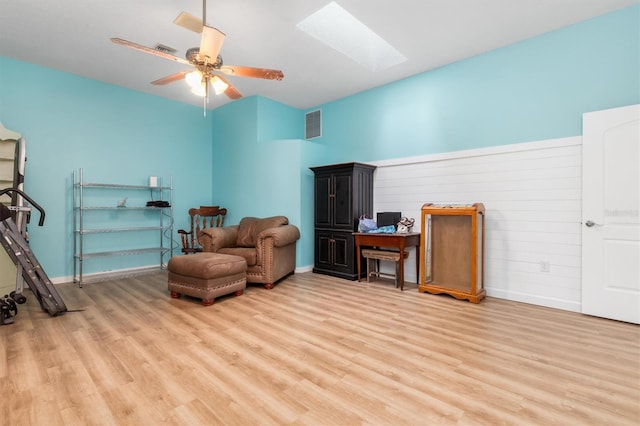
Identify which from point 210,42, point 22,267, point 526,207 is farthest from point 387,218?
point 22,267

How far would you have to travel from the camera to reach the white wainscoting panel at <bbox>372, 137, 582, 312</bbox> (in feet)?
11.1

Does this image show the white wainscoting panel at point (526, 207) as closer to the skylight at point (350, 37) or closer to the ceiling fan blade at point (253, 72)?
the skylight at point (350, 37)

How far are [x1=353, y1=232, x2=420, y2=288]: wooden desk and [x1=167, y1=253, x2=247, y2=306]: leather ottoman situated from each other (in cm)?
170

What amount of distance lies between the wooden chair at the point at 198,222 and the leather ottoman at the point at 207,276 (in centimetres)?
173

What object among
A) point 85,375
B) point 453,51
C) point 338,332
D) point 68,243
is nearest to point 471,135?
point 453,51

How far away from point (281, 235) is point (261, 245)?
322mm

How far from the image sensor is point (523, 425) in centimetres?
155

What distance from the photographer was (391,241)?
14.0ft

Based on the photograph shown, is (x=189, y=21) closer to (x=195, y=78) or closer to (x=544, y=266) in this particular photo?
(x=195, y=78)

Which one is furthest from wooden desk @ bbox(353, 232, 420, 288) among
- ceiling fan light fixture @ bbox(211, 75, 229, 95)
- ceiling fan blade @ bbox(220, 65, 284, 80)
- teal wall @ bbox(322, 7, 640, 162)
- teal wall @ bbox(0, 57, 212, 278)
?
teal wall @ bbox(0, 57, 212, 278)

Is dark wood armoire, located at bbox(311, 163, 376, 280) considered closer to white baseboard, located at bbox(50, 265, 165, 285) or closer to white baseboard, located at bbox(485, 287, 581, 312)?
white baseboard, located at bbox(485, 287, 581, 312)

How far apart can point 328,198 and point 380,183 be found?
880 millimetres

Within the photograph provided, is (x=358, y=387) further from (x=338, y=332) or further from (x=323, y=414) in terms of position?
(x=338, y=332)

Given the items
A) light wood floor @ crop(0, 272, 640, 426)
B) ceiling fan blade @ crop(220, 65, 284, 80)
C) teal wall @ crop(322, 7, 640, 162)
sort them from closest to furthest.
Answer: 1. light wood floor @ crop(0, 272, 640, 426)
2. ceiling fan blade @ crop(220, 65, 284, 80)
3. teal wall @ crop(322, 7, 640, 162)
